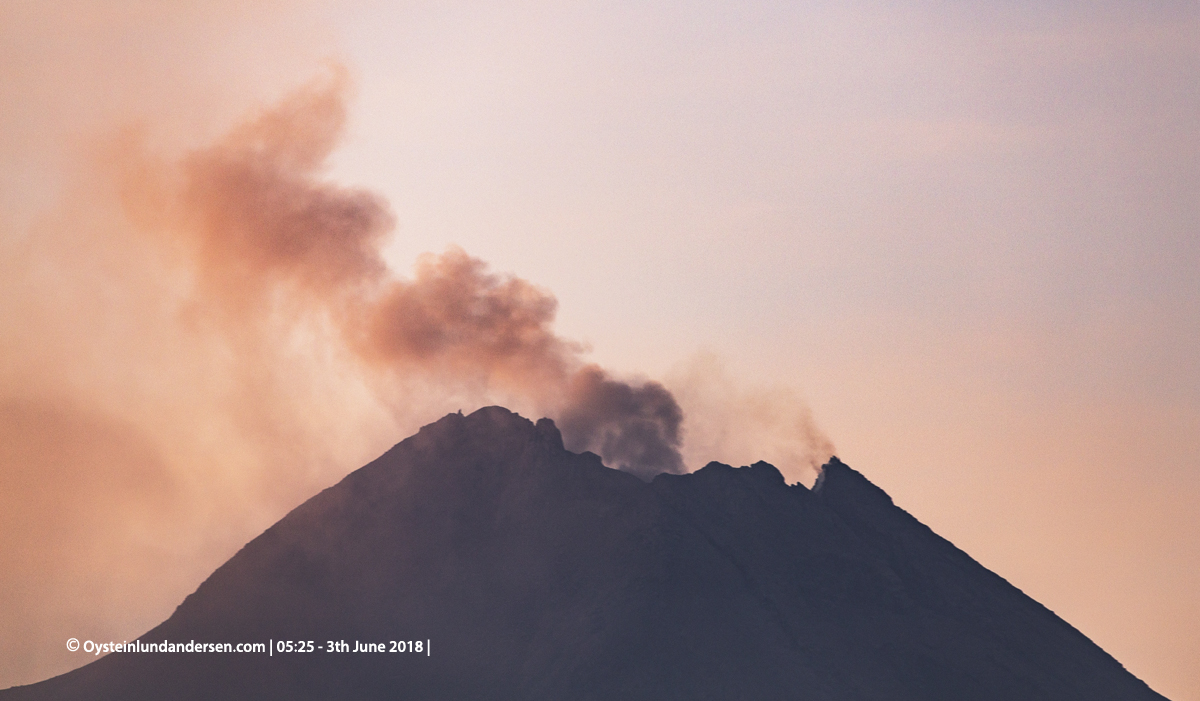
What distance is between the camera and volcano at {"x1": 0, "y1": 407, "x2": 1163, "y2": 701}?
407 feet

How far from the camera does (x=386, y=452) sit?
148 meters

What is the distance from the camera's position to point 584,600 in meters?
A: 130

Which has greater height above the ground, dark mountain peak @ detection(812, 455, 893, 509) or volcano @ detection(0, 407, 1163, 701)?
dark mountain peak @ detection(812, 455, 893, 509)

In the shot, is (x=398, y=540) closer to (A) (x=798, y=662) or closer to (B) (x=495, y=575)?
(B) (x=495, y=575)

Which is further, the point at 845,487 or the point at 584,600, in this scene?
the point at 845,487

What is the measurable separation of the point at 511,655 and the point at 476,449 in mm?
27385

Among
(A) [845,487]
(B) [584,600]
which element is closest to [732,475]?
(A) [845,487]

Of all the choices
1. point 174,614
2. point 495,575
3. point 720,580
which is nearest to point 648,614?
point 720,580

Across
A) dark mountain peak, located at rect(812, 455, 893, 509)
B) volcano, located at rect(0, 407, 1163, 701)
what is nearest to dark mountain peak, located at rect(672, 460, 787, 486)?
volcano, located at rect(0, 407, 1163, 701)

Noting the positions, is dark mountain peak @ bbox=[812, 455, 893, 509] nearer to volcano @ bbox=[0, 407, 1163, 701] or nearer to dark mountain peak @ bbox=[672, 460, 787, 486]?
volcano @ bbox=[0, 407, 1163, 701]

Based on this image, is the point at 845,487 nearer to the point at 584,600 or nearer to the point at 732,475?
the point at 732,475

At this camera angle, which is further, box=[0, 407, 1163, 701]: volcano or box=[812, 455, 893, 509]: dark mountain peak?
box=[812, 455, 893, 509]: dark mountain peak

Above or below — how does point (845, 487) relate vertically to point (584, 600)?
above

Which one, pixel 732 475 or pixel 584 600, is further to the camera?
pixel 732 475
